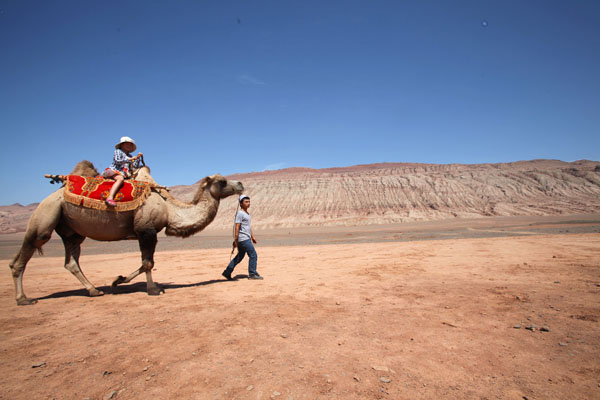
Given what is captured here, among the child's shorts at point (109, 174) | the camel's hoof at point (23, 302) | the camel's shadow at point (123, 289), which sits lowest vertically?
the camel's shadow at point (123, 289)

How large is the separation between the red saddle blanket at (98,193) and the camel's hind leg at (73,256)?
0.90 m

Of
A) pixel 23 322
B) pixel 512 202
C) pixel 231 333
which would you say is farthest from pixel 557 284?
pixel 512 202

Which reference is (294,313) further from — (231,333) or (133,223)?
(133,223)

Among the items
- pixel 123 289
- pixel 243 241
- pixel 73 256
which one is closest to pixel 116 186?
pixel 73 256

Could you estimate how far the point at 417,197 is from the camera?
6469cm

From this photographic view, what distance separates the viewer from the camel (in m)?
5.79

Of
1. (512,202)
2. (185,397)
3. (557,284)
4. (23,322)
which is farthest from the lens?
(512,202)

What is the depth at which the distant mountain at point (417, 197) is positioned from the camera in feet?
184

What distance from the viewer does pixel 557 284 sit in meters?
5.93

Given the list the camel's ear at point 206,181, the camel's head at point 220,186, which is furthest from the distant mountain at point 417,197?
the camel's ear at point 206,181

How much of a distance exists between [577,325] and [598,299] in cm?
155

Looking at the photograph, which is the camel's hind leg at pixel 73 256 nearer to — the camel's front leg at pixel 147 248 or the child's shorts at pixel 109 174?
the camel's front leg at pixel 147 248

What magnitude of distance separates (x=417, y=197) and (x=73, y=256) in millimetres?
65277

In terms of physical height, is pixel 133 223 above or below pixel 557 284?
above
